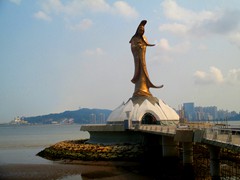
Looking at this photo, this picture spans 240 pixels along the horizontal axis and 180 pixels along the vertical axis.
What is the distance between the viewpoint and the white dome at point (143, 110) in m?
33.0

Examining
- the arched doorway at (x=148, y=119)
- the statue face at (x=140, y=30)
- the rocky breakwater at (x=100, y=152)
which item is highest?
the statue face at (x=140, y=30)

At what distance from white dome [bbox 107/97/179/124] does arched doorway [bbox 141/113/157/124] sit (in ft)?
1.44

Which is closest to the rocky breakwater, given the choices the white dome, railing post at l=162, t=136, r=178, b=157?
railing post at l=162, t=136, r=178, b=157

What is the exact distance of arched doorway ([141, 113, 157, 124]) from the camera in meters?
33.6

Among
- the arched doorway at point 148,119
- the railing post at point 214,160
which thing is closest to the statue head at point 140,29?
the arched doorway at point 148,119

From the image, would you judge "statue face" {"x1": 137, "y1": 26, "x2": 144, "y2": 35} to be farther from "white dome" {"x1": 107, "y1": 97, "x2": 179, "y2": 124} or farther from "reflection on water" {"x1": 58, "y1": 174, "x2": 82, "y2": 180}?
"reflection on water" {"x1": 58, "y1": 174, "x2": 82, "y2": 180}

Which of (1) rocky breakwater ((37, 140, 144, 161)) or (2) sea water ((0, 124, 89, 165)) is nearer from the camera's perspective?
(1) rocky breakwater ((37, 140, 144, 161))

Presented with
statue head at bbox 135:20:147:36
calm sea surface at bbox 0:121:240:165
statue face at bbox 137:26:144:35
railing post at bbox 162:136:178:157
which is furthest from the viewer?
statue face at bbox 137:26:144:35

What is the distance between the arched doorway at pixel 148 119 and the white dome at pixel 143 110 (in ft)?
1.44

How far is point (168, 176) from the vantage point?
2059 cm

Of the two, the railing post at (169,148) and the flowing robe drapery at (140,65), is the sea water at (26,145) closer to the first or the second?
the railing post at (169,148)

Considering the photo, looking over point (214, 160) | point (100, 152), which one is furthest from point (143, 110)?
point (214, 160)

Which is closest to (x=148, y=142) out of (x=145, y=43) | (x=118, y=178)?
(x=118, y=178)

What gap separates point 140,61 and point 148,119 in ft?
21.7
